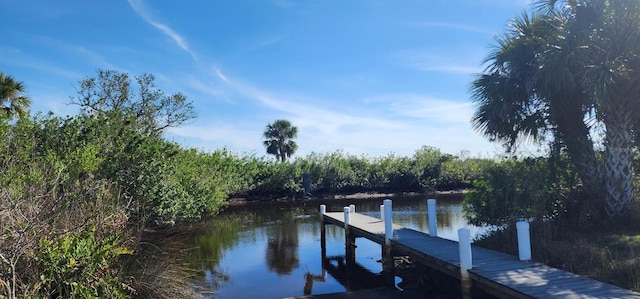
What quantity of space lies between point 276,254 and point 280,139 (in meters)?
32.7

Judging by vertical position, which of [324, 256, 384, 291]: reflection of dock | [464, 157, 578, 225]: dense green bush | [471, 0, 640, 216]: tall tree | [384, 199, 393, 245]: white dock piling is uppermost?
[471, 0, 640, 216]: tall tree

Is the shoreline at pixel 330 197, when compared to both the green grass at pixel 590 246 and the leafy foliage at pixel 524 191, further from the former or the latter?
the green grass at pixel 590 246

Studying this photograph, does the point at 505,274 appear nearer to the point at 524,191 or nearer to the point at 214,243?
the point at 524,191

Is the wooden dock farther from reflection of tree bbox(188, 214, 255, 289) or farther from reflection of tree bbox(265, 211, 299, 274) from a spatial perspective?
reflection of tree bbox(188, 214, 255, 289)

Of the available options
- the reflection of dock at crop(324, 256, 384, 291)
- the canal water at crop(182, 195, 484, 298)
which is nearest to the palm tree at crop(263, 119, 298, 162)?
the canal water at crop(182, 195, 484, 298)

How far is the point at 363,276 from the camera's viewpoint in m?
13.1

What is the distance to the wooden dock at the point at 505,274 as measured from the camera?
21.6 ft

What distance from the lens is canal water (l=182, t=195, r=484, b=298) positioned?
1228cm

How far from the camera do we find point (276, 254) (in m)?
16.3

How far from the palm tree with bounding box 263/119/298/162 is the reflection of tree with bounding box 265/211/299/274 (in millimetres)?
23704

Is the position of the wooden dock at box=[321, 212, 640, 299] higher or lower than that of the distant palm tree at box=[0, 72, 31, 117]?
lower

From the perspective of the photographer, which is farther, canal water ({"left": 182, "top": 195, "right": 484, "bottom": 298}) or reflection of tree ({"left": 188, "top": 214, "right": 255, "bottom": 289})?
reflection of tree ({"left": 188, "top": 214, "right": 255, "bottom": 289})

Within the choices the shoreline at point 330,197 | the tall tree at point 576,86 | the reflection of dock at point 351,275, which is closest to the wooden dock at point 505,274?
the reflection of dock at point 351,275

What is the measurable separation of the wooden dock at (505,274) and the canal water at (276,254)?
240 cm
